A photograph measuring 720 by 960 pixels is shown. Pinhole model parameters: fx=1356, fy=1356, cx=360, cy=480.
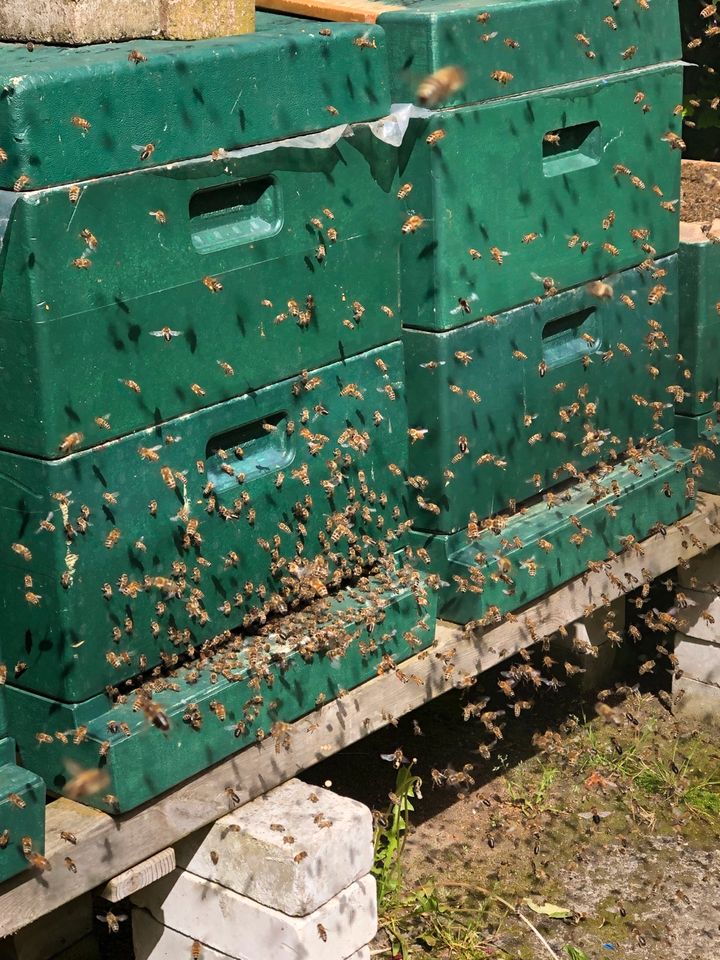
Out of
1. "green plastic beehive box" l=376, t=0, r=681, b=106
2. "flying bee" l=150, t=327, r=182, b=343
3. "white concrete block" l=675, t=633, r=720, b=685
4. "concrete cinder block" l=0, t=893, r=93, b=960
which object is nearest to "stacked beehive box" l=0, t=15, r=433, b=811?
"flying bee" l=150, t=327, r=182, b=343

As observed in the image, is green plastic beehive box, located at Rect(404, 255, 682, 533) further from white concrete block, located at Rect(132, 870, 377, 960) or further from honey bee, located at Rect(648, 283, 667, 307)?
white concrete block, located at Rect(132, 870, 377, 960)

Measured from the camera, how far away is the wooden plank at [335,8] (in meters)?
2.96

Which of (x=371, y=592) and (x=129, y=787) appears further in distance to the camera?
(x=371, y=592)

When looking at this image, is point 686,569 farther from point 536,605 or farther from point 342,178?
point 342,178

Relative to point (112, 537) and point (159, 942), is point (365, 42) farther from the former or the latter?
point (159, 942)

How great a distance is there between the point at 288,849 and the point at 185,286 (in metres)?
1.10

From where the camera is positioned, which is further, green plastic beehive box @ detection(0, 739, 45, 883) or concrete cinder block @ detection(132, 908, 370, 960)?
concrete cinder block @ detection(132, 908, 370, 960)

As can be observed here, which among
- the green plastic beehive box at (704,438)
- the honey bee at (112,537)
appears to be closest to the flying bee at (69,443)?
the honey bee at (112,537)

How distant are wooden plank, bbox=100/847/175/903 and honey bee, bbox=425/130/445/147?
1.57 m

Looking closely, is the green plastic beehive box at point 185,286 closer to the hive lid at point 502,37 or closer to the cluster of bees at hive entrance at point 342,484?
the cluster of bees at hive entrance at point 342,484

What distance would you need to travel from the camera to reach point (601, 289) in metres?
3.45

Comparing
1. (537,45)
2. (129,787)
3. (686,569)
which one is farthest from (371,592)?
(686,569)

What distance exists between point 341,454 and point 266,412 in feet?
0.83

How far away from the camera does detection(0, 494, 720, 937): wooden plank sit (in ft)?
8.12
